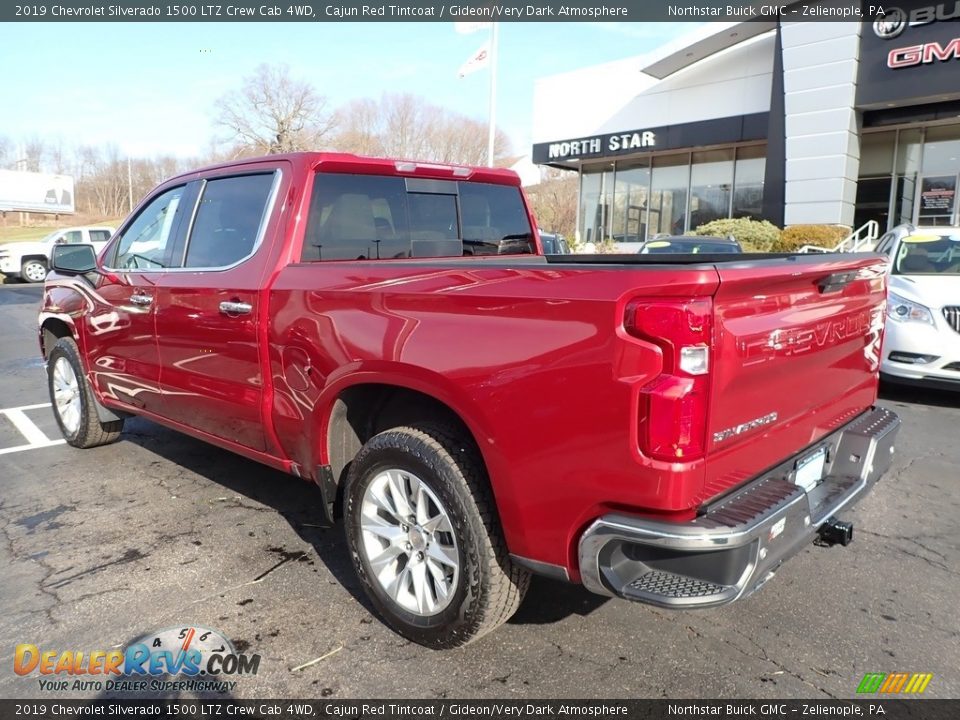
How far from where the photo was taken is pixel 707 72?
21.7 metres

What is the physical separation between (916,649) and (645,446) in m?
1.68

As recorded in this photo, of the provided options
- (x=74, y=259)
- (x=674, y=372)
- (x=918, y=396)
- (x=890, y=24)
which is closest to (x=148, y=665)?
(x=674, y=372)

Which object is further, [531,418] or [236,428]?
[236,428]

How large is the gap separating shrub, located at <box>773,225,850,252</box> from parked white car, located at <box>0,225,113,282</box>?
20394 mm

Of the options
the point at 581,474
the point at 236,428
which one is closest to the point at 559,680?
the point at 581,474

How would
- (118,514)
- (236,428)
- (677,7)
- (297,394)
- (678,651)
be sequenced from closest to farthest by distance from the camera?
1. (678,651)
2. (297,394)
3. (236,428)
4. (118,514)
5. (677,7)

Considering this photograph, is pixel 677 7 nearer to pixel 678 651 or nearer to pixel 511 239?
pixel 511 239

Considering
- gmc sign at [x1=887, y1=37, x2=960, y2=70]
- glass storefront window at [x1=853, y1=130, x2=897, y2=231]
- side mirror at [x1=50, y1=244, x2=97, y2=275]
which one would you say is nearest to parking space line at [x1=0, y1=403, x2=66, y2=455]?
side mirror at [x1=50, y1=244, x2=97, y2=275]

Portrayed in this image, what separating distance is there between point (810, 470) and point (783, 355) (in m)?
0.63

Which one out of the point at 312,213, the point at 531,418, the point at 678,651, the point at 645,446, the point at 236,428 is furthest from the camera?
the point at 236,428

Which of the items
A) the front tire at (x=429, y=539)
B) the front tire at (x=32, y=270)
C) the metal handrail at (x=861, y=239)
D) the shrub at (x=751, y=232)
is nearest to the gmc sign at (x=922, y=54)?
the metal handrail at (x=861, y=239)

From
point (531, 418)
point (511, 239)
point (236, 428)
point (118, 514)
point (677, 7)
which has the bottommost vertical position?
point (118, 514)

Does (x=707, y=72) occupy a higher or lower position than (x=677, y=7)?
lower

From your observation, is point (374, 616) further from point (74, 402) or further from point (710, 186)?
point (710, 186)
